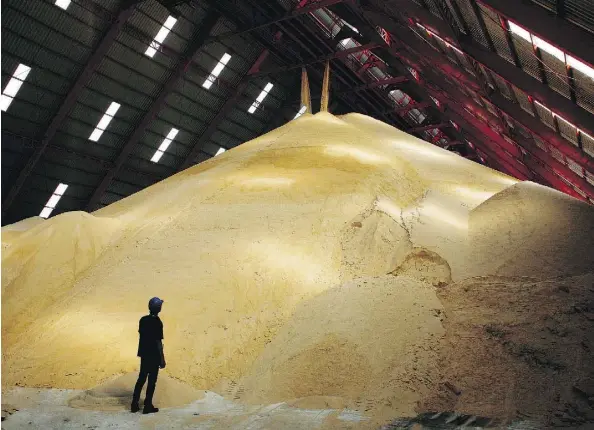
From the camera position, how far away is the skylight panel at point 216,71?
20919 mm

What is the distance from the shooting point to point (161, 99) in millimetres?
19906

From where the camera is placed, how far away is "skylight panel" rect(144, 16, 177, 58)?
18.4m

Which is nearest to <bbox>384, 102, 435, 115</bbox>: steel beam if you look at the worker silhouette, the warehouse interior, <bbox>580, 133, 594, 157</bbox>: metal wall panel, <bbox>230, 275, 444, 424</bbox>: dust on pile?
the warehouse interior

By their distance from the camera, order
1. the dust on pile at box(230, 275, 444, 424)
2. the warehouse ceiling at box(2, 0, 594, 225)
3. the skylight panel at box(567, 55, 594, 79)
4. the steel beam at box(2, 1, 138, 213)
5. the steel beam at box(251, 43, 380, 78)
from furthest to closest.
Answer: the steel beam at box(251, 43, 380, 78) → the steel beam at box(2, 1, 138, 213) → the warehouse ceiling at box(2, 0, 594, 225) → the skylight panel at box(567, 55, 594, 79) → the dust on pile at box(230, 275, 444, 424)

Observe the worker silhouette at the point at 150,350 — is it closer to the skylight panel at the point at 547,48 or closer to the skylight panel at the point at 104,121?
the skylight panel at the point at 547,48

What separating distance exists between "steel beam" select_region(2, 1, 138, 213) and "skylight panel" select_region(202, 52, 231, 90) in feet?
15.3

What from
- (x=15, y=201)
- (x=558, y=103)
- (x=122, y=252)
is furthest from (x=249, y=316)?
(x=15, y=201)

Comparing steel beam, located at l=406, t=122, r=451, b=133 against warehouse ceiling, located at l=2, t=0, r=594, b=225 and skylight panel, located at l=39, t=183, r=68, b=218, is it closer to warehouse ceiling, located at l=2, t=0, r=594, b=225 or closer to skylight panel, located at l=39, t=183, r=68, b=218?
warehouse ceiling, located at l=2, t=0, r=594, b=225

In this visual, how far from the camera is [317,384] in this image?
532 centimetres

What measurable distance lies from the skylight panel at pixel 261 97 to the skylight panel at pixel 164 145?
13.7 ft

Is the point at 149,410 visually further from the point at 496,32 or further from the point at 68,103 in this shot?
the point at 68,103

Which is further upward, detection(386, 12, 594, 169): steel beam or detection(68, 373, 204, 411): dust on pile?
detection(386, 12, 594, 169): steel beam

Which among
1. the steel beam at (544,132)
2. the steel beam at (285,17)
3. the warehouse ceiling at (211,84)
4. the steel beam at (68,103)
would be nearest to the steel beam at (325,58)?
the warehouse ceiling at (211,84)

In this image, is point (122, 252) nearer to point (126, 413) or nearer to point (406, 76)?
point (126, 413)
